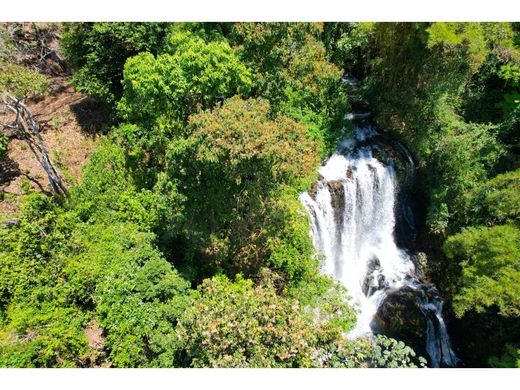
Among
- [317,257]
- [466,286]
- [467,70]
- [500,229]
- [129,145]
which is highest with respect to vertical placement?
[467,70]

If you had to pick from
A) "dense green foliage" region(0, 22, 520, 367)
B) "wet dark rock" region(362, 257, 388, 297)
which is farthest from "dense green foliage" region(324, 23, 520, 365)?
"wet dark rock" region(362, 257, 388, 297)

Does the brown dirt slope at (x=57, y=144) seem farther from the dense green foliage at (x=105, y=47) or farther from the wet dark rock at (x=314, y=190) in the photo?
the wet dark rock at (x=314, y=190)

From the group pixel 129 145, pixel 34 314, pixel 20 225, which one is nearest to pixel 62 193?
pixel 20 225

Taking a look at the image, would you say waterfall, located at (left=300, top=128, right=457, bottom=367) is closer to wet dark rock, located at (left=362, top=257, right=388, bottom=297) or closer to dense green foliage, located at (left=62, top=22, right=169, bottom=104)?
wet dark rock, located at (left=362, top=257, right=388, bottom=297)

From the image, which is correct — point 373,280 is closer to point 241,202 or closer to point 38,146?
point 241,202

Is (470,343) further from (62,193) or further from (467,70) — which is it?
(62,193)

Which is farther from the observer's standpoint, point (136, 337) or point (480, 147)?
point (480, 147)
